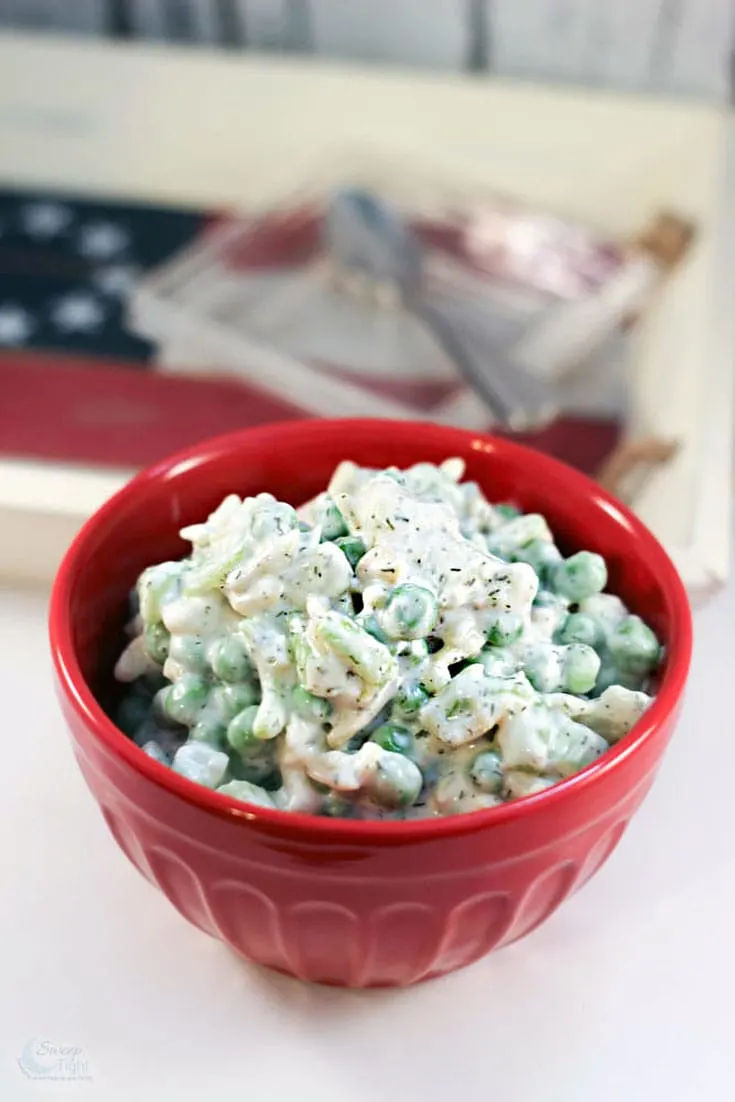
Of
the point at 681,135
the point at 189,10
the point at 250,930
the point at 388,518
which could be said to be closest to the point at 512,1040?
the point at 250,930

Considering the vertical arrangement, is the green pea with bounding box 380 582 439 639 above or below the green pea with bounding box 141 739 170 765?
above

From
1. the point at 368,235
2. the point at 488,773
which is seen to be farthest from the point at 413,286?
the point at 488,773

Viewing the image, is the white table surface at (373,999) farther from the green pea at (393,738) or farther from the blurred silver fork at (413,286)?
the blurred silver fork at (413,286)

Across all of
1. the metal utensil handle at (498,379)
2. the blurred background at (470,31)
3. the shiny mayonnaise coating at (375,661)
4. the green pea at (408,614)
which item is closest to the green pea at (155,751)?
the shiny mayonnaise coating at (375,661)

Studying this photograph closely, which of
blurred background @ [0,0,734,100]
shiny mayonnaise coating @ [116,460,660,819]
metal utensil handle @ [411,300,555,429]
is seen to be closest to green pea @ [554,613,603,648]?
shiny mayonnaise coating @ [116,460,660,819]

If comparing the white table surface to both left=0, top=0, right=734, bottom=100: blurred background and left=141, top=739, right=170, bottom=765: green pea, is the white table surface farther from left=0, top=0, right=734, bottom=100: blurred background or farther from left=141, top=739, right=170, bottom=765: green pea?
left=0, top=0, right=734, bottom=100: blurred background

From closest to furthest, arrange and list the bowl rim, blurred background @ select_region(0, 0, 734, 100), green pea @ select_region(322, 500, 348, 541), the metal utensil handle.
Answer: the bowl rim, green pea @ select_region(322, 500, 348, 541), the metal utensil handle, blurred background @ select_region(0, 0, 734, 100)

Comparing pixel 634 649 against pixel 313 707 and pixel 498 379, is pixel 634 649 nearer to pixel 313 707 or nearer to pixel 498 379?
pixel 313 707
